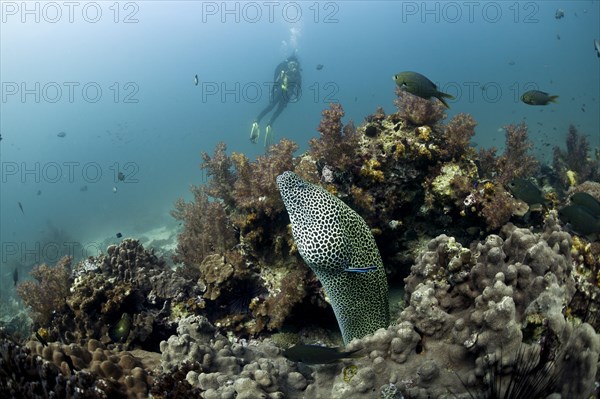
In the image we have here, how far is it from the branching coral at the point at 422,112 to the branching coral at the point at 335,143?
100 centimetres

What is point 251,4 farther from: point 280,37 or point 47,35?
point 47,35

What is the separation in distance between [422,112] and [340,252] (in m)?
3.80

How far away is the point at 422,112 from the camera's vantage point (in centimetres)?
623

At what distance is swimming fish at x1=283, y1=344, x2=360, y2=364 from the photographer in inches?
104

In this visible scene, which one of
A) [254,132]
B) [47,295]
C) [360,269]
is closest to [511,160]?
[360,269]

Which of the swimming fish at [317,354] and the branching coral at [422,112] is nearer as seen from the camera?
the swimming fish at [317,354]

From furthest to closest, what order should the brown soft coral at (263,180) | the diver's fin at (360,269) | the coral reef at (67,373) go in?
1. the brown soft coral at (263,180)
2. the diver's fin at (360,269)
3. the coral reef at (67,373)

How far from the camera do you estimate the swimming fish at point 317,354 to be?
265cm

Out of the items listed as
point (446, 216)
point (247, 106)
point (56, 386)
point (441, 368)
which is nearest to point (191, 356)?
point (56, 386)

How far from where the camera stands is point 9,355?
3.15m

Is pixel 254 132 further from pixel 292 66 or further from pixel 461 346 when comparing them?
pixel 461 346

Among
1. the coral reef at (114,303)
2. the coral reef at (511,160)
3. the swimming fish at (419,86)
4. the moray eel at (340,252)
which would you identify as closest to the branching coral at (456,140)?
the swimming fish at (419,86)

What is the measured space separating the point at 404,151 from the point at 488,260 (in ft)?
8.69

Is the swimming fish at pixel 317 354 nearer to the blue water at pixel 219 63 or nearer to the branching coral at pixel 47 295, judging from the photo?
the branching coral at pixel 47 295
